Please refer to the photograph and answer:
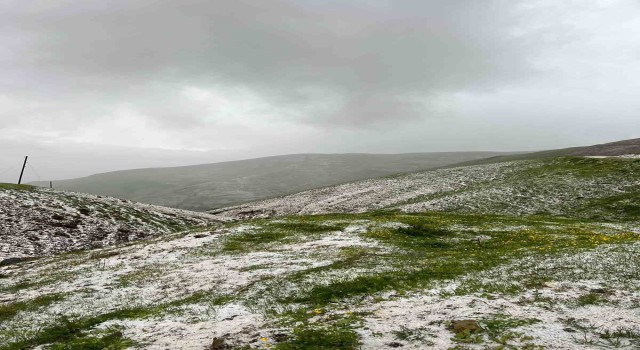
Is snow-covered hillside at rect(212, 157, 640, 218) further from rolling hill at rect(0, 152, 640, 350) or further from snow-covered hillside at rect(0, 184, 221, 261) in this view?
snow-covered hillside at rect(0, 184, 221, 261)

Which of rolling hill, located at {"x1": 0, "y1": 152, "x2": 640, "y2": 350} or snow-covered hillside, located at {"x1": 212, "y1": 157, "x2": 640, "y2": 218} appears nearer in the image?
rolling hill, located at {"x1": 0, "y1": 152, "x2": 640, "y2": 350}

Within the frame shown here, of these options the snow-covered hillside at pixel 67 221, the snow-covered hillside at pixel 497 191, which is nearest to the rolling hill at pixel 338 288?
the snow-covered hillside at pixel 67 221

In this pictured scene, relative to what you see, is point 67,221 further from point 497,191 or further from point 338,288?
point 497,191

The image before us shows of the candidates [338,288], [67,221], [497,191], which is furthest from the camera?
[497,191]

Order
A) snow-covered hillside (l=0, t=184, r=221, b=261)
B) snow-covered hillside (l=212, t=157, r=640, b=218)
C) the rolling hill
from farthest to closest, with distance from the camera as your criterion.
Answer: snow-covered hillside (l=212, t=157, r=640, b=218) < snow-covered hillside (l=0, t=184, r=221, b=261) < the rolling hill

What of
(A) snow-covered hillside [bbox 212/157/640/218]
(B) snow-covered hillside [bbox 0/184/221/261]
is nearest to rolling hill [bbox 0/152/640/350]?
(B) snow-covered hillside [bbox 0/184/221/261]

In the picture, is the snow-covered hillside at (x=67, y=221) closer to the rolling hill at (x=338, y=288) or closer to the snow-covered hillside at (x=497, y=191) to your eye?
the rolling hill at (x=338, y=288)

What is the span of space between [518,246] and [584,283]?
35.9ft

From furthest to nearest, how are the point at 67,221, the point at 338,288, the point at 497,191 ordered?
the point at 497,191 < the point at 67,221 < the point at 338,288

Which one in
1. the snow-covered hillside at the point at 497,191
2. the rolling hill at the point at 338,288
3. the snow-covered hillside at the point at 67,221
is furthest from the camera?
the snow-covered hillside at the point at 497,191

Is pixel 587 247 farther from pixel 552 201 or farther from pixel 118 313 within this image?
pixel 552 201

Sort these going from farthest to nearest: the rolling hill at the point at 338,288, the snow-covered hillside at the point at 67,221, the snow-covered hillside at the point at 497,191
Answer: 1. the snow-covered hillside at the point at 497,191
2. the snow-covered hillside at the point at 67,221
3. the rolling hill at the point at 338,288

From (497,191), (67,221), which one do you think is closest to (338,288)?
(67,221)

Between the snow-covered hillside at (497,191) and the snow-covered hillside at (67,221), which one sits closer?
the snow-covered hillside at (67,221)
